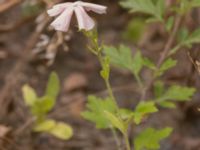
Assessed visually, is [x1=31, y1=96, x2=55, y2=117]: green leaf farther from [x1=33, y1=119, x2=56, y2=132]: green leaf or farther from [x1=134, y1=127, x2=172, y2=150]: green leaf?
[x1=134, y1=127, x2=172, y2=150]: green leaf

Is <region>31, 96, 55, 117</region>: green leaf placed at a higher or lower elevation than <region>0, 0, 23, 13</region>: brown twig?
lower

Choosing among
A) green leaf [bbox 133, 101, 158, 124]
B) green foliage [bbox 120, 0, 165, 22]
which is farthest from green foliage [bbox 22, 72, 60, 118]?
green leaf [bbox 133, 101, 158, 124]

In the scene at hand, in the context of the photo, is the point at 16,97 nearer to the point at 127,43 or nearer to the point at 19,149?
the point at 19,149

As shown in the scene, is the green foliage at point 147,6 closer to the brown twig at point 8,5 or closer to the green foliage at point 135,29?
the brown twig at point 8,5

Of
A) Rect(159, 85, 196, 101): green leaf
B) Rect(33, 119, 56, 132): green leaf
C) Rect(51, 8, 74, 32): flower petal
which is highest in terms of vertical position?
Rect(51, 8, 74, 32): flower petal

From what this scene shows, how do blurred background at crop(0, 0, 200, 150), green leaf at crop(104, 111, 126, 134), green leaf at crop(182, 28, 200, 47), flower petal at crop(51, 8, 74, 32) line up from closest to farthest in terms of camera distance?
flower petal at crop(51, 8, 74, 32) < green leaf at crop(104, 111, 126, 134) < green leaf at crop(182, 28, 200, 47) < blurred background at crop(0, 0, 200, 150)

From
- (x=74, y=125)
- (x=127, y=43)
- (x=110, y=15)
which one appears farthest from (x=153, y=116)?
(x=110, y=15)

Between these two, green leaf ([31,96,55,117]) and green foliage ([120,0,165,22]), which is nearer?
green foliage ([120,0,165,22])

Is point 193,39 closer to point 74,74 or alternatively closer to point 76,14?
point 76,14
